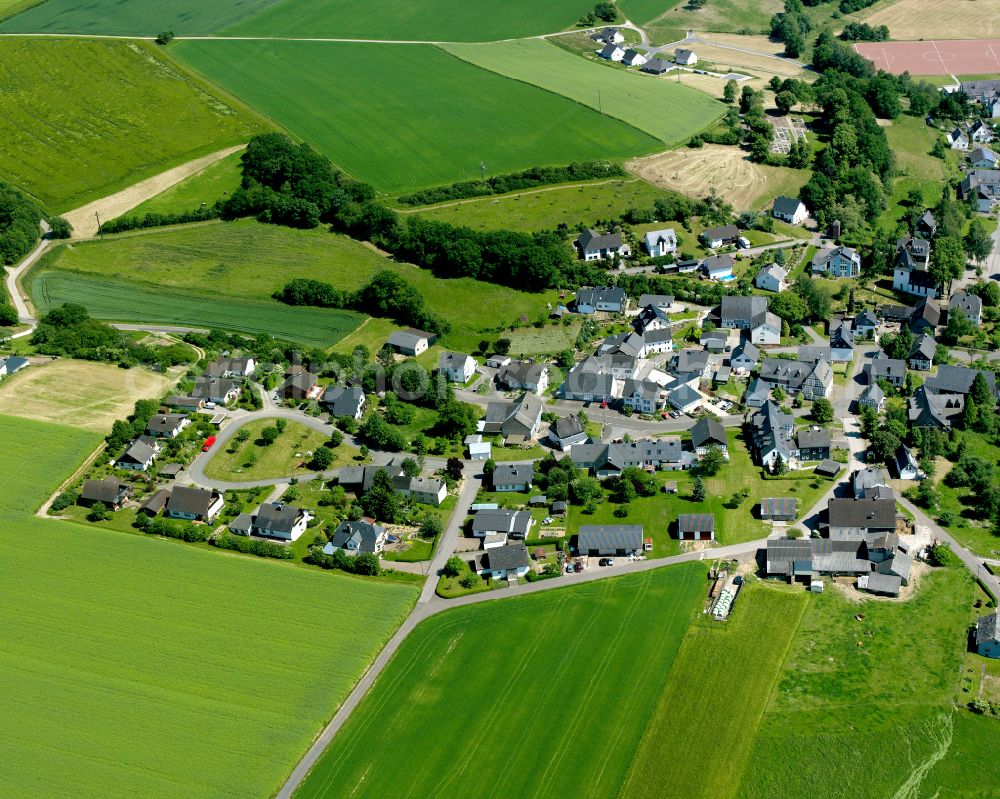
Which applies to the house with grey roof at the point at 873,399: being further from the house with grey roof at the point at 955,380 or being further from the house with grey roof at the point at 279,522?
the house with grey roof at the point at 279,522

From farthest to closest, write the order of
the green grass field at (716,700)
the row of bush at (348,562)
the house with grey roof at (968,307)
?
the house with grey roof at (968,307) → the row of bush at (348,562) → the green grass field at (716,700)

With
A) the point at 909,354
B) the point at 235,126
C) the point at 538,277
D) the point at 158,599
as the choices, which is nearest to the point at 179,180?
the point at 235,126

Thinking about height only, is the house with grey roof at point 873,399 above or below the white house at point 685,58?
below

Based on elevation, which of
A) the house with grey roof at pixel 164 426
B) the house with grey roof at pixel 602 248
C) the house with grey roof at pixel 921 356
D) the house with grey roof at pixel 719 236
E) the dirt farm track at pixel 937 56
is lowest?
the house with grey roof at pixel 164 426

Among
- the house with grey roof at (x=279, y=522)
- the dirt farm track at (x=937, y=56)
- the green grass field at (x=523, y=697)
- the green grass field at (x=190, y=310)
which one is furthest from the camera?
the dirt farm track at (x=937, y=56)

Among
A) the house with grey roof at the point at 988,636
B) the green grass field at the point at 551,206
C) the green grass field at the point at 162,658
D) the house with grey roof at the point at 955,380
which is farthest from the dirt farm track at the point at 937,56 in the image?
the green grass field at the point at 162,658

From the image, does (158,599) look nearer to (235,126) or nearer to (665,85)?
(235,126)

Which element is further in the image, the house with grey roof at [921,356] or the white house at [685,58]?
the white house at [685,58]

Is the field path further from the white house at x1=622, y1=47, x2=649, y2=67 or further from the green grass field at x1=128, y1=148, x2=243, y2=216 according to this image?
the white house at x1=622, y1=47, x2=649, y2=67
